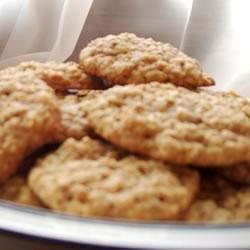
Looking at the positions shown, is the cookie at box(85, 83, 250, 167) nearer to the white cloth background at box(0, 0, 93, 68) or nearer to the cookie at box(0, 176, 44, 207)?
the cookie at box(0, 176, 44, 207)

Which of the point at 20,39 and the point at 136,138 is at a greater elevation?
the point at 136,138

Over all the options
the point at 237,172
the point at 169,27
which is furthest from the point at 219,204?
the point at 169,27

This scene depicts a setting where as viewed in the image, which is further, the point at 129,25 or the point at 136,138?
the point at 129,25

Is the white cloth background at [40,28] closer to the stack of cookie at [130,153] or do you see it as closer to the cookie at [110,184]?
the stack of cookie at [130,153]

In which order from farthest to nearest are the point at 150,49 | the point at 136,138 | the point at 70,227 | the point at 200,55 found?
the point at 200,55, the point at 150,49, the point at 136,138, the point at 70,227

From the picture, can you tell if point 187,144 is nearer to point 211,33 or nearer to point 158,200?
point 158,200

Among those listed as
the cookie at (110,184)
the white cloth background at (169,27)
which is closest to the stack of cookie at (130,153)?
the cookie at (110,184)

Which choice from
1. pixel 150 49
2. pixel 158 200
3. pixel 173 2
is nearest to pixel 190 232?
pixel 158 200

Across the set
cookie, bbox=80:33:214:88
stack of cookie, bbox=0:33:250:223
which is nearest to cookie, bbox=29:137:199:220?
stack of cookie, bbox=0:33:250:223

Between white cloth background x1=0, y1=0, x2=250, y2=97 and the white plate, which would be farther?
white cloth background x1=0, y1=0, x2=250, y2=97

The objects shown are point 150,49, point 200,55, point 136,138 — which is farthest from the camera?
point 200,55
